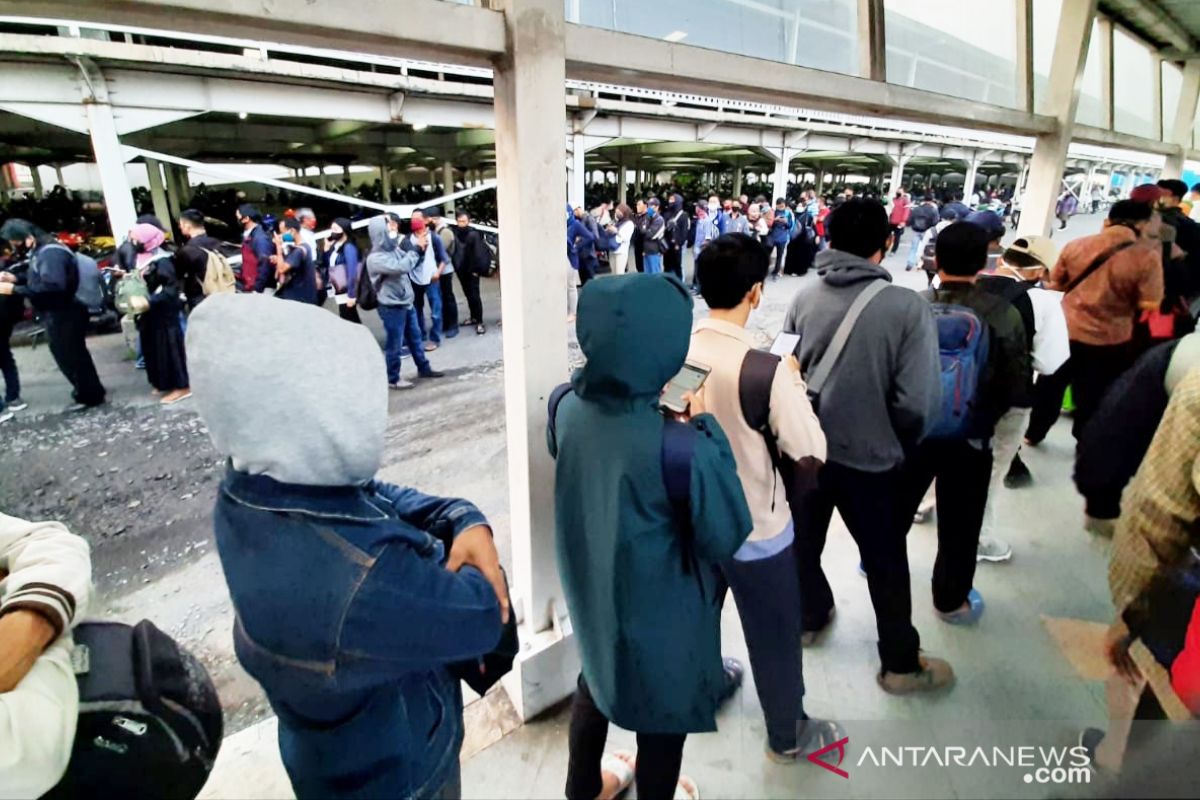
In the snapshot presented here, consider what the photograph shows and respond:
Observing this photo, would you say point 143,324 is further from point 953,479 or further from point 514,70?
point 953,479

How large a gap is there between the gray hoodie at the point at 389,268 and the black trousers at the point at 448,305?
1648mm

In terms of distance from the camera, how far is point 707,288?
1.68 metres

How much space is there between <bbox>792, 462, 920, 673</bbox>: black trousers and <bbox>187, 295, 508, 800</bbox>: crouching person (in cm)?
139

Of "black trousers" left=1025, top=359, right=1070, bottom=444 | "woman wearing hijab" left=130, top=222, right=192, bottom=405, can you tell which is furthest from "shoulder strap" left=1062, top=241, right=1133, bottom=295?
"woman wearing hijab" left=130, top=222, right=192, bottom=405

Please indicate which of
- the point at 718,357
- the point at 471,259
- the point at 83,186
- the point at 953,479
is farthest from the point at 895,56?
the point at 83,186

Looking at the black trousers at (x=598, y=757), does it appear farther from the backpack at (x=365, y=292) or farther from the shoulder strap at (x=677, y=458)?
the backpack at (x=365, y=292)

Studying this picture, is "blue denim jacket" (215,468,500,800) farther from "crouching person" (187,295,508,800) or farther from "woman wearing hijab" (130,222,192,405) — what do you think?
"woman wearing hijab" (130,222,192,405)

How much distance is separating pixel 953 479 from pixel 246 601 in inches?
91.1

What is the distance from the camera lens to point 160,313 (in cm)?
559

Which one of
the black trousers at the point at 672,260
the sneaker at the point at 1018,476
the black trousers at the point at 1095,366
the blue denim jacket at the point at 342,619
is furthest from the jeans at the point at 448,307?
the blue denim jacket at the point at 342,619

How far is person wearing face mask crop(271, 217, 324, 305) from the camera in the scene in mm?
6391

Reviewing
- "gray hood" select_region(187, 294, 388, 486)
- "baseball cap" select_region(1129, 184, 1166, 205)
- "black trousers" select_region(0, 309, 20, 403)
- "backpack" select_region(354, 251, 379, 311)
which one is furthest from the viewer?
"backpack" select_region(354, 251, 379, 311)

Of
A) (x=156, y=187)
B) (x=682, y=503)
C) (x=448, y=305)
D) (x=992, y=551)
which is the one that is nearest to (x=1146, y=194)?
(x=992, y=551)

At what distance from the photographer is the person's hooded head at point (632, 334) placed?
46.7 inches
